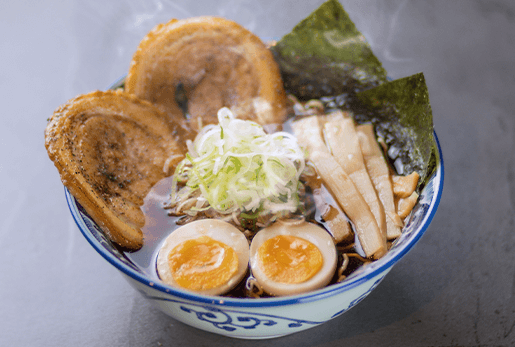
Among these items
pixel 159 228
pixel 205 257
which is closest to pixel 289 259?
pixel 205 257

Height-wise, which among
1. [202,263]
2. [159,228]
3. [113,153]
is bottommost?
[202,263]

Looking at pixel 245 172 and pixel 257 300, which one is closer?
pixel 257 300

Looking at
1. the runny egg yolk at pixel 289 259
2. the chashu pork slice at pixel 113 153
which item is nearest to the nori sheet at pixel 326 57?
the chashu pork slice at pixel 113 153

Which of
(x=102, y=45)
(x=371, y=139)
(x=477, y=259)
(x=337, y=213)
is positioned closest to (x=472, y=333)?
(x=477, y=259)

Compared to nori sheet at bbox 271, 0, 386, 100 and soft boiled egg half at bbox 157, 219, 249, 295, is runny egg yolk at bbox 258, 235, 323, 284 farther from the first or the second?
nori sheet at bbox 271, 0, 386, 100

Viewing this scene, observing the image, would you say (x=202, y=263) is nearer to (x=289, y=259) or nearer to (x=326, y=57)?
(x=289, y=259)

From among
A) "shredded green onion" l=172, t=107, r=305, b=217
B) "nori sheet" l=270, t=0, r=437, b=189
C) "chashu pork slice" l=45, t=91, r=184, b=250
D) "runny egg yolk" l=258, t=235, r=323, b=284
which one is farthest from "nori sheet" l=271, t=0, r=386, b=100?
"runny egg yolk" l=258, t=235, r=323, b=284

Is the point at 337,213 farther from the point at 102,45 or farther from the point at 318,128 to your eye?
the point at 102,45
